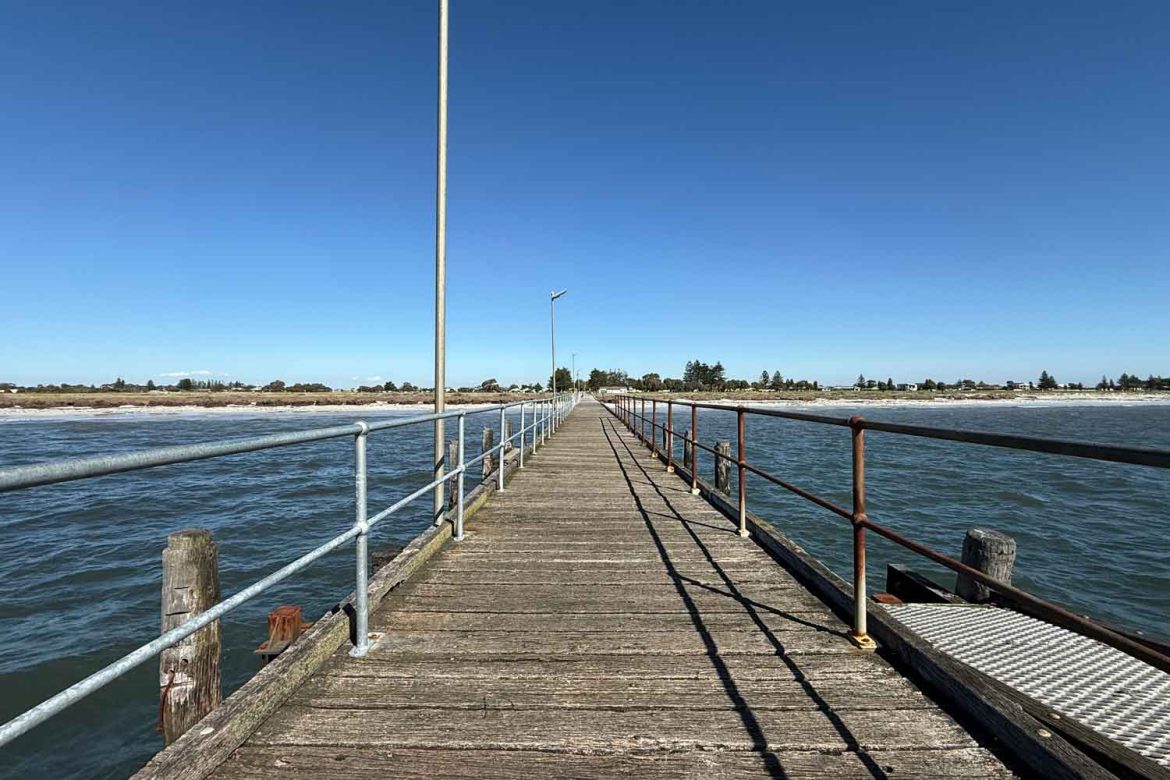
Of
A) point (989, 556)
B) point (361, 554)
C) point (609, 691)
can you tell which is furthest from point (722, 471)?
point (361, 554)

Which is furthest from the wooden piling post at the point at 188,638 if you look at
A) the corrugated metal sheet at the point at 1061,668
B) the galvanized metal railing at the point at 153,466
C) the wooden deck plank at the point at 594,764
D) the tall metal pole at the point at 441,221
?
the corrugated metal sheet at the point at 1061,668

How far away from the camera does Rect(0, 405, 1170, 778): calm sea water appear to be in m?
4.76

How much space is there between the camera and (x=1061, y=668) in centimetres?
345

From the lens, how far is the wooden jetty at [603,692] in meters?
1.91

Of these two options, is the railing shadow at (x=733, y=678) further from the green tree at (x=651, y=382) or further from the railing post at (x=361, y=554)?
the green tree at (x=651, y=382)

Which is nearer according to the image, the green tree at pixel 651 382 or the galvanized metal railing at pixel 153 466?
the galvanized metal railing at pixel 153 466

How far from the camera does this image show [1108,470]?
1886cm

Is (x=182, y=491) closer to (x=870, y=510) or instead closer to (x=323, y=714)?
(x=323, y=714)

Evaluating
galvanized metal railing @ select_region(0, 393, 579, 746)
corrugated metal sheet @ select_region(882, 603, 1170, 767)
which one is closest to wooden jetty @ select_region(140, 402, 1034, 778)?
galvanized metal railing @ select_region(0, 393, 579, 746)

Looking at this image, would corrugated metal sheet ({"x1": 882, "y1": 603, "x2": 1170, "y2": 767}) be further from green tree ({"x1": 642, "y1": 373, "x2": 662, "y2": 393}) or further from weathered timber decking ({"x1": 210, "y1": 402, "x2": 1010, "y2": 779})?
green tree ({"x1": 642, "y1": 373, "x2": 662, "y2": 393})

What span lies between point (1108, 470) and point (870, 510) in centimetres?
1418

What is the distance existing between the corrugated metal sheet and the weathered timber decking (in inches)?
45.7

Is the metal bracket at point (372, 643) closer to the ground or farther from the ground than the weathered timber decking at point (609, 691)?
farther from the ground

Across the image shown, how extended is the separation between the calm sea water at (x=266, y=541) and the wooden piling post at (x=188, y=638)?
1.62 meters
